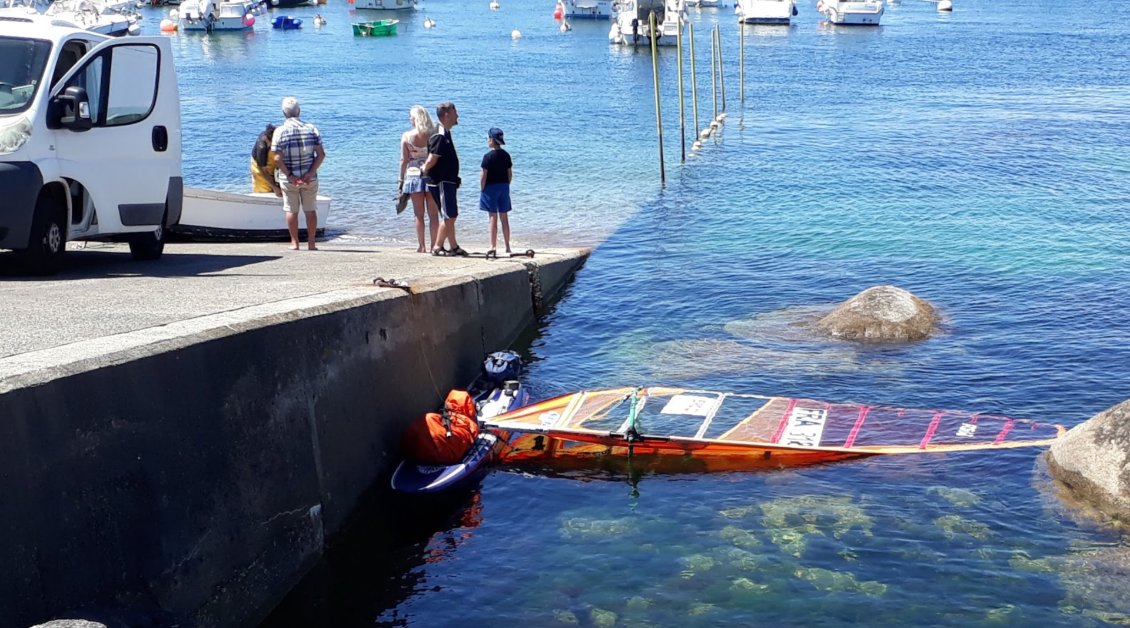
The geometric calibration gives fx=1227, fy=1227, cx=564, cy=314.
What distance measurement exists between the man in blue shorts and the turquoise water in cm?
219

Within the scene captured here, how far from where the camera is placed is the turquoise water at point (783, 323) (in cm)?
978

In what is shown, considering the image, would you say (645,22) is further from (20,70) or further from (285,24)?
(20,70)

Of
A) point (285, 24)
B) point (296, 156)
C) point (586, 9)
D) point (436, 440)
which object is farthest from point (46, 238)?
point (586, 9)

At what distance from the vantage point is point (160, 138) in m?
13.6

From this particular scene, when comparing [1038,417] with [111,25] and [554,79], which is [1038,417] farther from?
[111,25]

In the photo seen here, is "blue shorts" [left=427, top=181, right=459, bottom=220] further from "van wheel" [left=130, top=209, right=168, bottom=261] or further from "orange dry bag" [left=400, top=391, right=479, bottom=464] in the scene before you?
"orange dry bag" [left=400, top=391, right=479, bottom=464]

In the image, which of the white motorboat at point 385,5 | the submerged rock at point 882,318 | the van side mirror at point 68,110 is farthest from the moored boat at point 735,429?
the white motorboat at point 385,5

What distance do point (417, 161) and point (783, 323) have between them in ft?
18.9

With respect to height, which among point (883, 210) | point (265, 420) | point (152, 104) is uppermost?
point (152, 104)

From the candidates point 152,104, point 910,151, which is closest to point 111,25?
point 910,151

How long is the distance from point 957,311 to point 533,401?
750cm

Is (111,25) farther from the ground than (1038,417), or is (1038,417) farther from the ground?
(111,25)

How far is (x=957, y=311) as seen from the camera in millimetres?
18328

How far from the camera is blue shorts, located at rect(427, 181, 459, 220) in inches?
640
